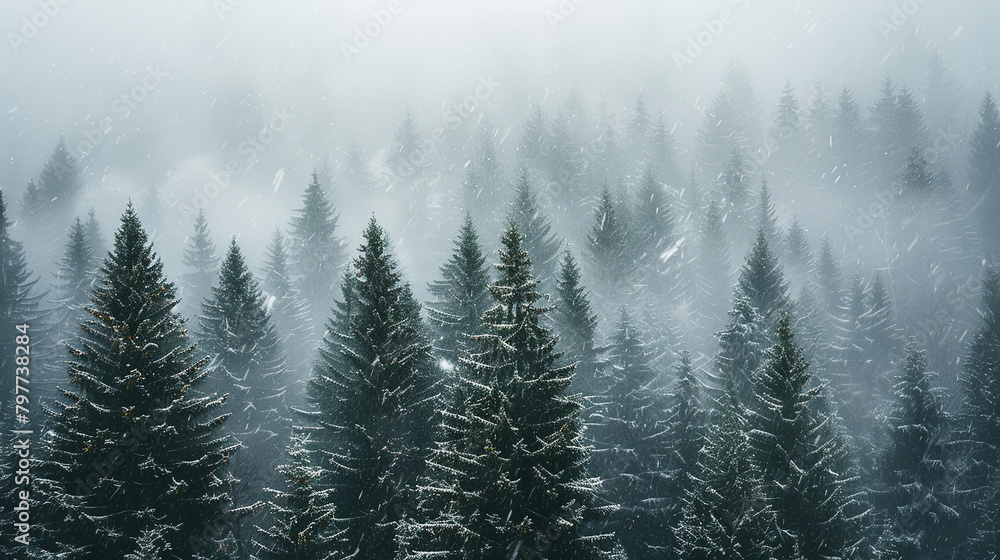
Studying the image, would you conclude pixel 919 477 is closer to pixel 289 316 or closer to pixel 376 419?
pixel 376 419

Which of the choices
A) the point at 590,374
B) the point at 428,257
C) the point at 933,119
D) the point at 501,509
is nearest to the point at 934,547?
the point at 590,374

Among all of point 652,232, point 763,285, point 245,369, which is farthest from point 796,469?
point 652,232

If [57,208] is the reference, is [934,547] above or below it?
below

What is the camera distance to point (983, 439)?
29.9m

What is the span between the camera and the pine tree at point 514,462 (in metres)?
13.2

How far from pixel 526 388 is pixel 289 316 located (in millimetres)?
34549

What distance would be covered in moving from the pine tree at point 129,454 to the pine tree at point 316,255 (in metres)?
32.1

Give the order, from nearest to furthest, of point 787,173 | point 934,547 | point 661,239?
point 934,547
point 661,239
point 787,173

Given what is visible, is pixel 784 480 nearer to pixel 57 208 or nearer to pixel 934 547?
pixel 934 547

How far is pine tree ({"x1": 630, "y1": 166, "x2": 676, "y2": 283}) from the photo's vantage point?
51750 millimetres

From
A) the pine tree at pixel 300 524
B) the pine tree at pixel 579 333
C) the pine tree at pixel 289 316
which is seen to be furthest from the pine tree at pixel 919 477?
the pine tree at pixel 289 316

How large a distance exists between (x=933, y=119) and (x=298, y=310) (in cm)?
11324

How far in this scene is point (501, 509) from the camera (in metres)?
13.5

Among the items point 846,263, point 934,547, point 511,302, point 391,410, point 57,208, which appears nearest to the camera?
point 511,302
